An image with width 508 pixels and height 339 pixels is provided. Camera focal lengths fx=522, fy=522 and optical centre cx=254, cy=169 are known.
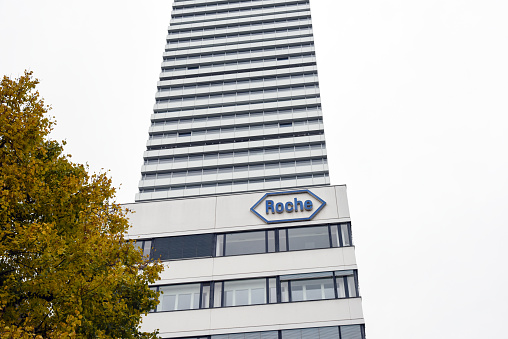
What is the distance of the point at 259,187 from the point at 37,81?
64.5 meters

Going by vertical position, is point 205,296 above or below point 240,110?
below

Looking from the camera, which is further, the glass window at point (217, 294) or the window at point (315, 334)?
the glass window at point (217, 294)

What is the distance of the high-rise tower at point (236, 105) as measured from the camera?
79062 millimetres

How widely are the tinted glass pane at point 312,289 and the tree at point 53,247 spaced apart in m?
14.2

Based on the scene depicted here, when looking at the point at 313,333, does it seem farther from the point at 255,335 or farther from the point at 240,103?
the point at 240,103

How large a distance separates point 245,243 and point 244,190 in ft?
159

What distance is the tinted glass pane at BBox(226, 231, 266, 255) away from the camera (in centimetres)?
2794

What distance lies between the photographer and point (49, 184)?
12.3 metres

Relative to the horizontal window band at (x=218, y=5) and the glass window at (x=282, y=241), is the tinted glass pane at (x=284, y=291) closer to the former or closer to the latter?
the glass window at (x=282, y=241)

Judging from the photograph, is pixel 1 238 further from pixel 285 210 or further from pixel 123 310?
pixel 285 210

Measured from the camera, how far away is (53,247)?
34.7 feet

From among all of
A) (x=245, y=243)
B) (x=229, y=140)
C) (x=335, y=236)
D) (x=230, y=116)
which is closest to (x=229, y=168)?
(x=229, y=140)

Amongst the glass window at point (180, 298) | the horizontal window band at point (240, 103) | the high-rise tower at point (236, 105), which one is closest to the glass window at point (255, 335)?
the glass window at point (180, 298)

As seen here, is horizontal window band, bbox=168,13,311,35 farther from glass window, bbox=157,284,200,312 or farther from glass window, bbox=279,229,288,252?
glass window, bbox=157,284,200,312
